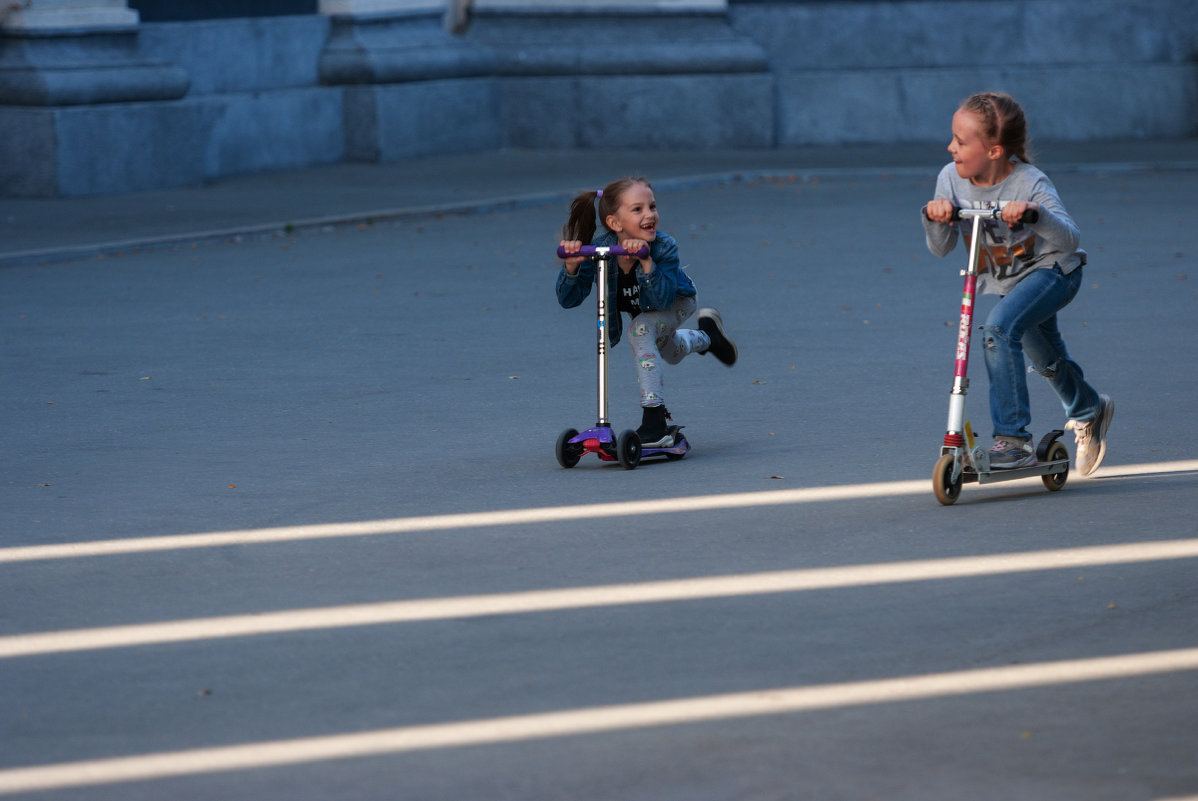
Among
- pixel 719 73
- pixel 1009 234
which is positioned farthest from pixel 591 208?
pixel 719 73

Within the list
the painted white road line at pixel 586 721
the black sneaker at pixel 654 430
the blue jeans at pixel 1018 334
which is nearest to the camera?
the painted white road line at pixel 586 721

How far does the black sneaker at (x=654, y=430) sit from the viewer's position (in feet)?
24.1

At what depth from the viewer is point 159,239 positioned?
15.5 meters

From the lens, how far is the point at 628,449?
23.3 feet

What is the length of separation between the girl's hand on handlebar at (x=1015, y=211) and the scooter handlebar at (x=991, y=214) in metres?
0.02

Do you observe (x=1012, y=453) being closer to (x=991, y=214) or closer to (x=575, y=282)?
(x=991, y=214)

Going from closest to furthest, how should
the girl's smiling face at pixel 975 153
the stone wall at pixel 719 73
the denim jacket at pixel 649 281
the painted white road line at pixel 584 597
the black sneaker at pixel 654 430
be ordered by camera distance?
the painted white road line at pixel 584 597, the girl's smiling face at pixel 975 153, the denim jacket at pixel 649 281, the black sneaker at pixel 654 430, the stone wall at pixel 719 73

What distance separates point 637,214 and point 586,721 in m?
3.23

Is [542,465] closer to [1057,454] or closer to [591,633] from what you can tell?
[1057,454]

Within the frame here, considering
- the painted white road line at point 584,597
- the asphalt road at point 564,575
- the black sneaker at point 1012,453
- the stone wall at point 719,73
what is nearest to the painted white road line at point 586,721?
the asphalt road at point 564,575

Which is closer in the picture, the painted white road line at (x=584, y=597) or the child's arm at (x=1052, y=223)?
the painted white road line at (x=584, y=597)

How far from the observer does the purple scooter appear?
7094 mm

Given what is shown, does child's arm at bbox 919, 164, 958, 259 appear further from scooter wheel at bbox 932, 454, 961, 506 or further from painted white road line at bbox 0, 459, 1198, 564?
painted white road line at bbox 0, 459, 1198, 564

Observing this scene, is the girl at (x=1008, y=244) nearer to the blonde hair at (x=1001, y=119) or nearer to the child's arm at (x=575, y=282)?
the blonde hair at (x=1001, y=119)
